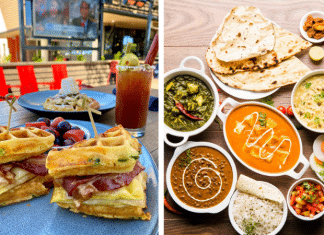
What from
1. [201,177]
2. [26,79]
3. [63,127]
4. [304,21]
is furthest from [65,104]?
[26,79]

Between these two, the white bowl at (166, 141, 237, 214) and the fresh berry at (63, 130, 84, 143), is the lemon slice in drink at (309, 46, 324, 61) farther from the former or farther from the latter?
the fresh berry at (63, 130, 84, 143)

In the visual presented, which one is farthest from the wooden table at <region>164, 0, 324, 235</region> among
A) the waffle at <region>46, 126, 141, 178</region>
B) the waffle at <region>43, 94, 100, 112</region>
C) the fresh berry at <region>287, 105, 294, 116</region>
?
the waffle at <region>46, 126, 141, 178</region>

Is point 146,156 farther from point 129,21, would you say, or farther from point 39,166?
point 129,21

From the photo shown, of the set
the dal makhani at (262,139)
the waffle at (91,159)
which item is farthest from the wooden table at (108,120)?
the dal makhani at (262,139)

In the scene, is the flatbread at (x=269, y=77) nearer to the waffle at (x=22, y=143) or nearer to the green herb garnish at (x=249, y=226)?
the green herb garnish at (x=249, y=226)

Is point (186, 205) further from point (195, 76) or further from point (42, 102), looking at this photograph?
point (42, 102)

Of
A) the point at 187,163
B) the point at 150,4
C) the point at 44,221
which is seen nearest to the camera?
the point at 44,221

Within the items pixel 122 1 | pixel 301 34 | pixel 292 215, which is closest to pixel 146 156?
pixel 292 215
